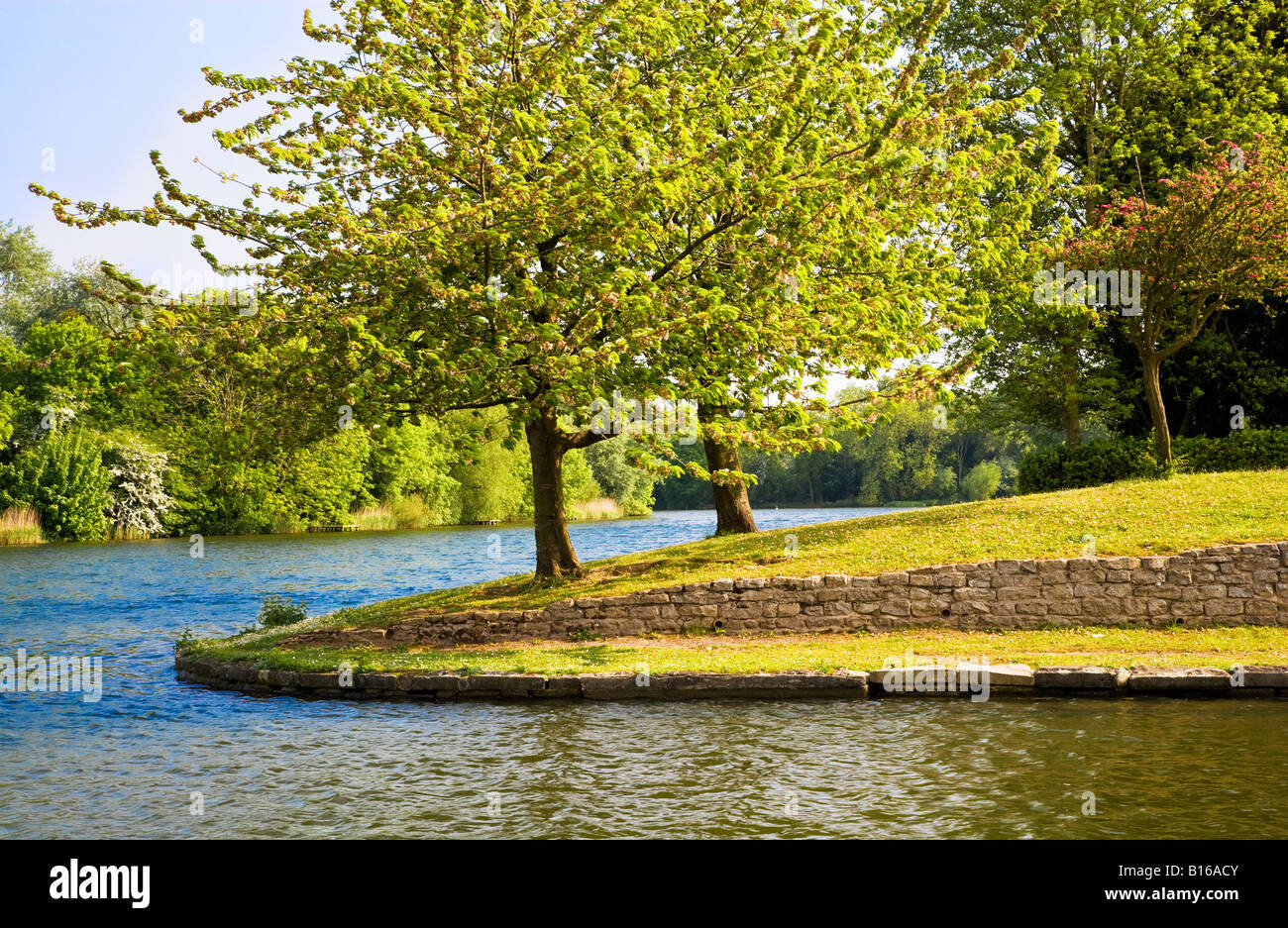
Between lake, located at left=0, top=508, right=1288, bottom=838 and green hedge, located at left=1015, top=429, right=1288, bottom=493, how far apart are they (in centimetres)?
1591

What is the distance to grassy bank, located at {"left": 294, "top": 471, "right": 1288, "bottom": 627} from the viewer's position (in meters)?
19.5

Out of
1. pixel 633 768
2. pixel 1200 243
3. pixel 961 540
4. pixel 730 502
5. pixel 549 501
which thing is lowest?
pixel 633 768

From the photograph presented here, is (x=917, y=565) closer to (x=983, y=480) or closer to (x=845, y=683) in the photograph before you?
(x=845, y=683)

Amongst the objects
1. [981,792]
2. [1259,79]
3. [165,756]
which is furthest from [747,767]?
[1259,79]

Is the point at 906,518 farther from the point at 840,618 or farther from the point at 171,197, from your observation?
the point at 171,197

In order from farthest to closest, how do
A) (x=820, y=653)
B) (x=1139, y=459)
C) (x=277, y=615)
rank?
(x=1139, y=459) → (x=277, y=615) → (x=820, y=653)

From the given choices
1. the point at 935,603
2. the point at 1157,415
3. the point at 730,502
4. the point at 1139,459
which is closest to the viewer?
the point at 935,603

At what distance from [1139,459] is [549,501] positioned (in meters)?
17.2

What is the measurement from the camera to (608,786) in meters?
10.6

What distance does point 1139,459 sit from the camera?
94.4ft

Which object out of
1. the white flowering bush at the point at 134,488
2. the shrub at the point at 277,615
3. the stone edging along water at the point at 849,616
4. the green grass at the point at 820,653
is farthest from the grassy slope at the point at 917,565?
the white flowering bush at the point at 134,488

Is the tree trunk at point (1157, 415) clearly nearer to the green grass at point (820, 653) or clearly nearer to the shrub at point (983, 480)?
the green grass at point (820, 653)

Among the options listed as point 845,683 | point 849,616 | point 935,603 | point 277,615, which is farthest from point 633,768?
point 277,615

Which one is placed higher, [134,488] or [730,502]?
[134,488]
